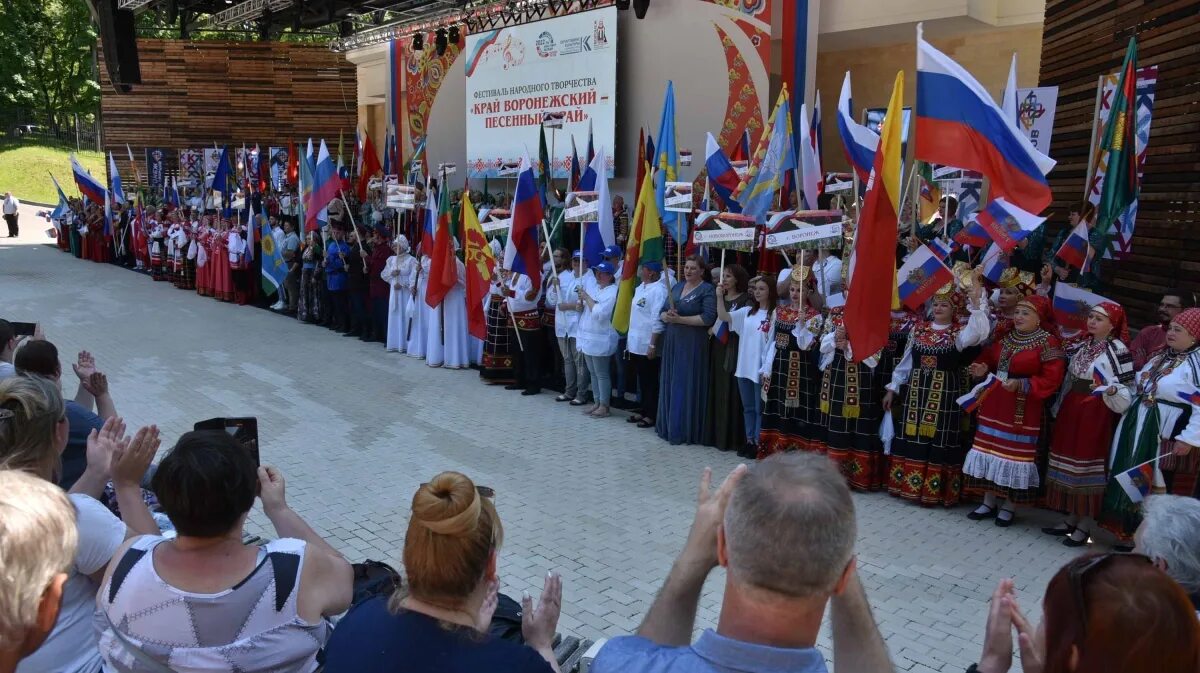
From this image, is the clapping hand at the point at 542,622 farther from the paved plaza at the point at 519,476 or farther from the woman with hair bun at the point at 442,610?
the paved plaza at the point at 519,476

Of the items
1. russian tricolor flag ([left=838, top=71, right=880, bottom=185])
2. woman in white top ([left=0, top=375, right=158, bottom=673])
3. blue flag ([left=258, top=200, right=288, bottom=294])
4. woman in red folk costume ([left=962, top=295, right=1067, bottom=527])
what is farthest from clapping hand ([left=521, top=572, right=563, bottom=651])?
blue flag ([left=258, top=200, right=288, bottom=294])

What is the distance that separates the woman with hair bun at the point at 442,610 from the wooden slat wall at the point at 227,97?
28933 millimetres

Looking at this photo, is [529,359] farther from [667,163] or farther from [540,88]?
[540,88]

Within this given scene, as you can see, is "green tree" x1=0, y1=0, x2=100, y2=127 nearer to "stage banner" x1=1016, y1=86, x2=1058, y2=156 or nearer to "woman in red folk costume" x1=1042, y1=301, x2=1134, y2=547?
"stage banner" x1=1016, y1=86, x2=1058, y2=156

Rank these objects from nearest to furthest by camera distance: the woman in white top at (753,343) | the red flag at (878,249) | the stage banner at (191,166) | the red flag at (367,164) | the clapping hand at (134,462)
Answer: the clapping hand at (134,462), the red flag at (878,249), the woman in white top at (753,343), the red flag at (367,164), the stage banner at (191,166)

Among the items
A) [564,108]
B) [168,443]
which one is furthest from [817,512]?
[564,108]

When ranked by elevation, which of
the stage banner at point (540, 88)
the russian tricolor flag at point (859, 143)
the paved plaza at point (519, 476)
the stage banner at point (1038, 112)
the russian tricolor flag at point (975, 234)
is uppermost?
the stage banner at point (540, 88)

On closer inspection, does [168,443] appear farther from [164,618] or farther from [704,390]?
[164,618]

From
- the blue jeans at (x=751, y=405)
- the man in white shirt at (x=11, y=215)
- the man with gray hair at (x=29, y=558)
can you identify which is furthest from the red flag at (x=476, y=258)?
the man in white shirt at (x=11, y=215)

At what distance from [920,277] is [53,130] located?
154 ft

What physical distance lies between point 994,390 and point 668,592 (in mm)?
4822

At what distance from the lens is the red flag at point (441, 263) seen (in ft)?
34.6

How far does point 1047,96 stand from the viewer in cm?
868

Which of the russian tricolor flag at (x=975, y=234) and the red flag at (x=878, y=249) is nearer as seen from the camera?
the red flag at (x=878, y=249)
